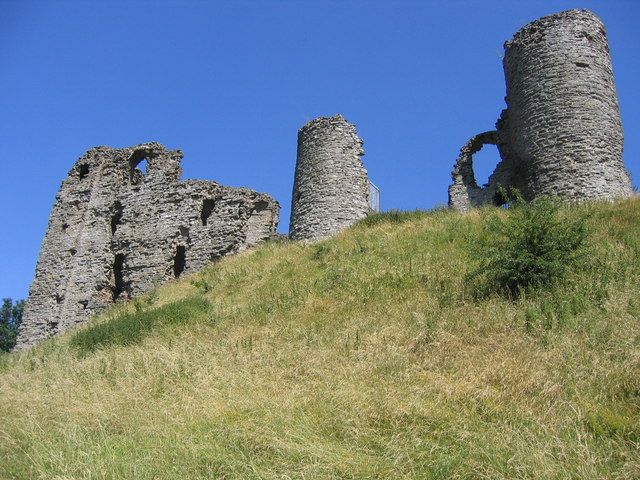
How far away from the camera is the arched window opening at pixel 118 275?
22.2 metres

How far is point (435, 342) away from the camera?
791 cm

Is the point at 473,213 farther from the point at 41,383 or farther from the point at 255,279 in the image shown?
the point at 41,383

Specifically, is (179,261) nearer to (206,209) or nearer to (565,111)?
(206,209)

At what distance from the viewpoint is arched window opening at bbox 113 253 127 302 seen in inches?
874

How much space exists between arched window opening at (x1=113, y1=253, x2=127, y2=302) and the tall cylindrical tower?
44.2ft

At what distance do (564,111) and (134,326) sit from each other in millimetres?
12291

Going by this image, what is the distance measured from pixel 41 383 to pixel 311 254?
322 inches

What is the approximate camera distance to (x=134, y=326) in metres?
12.8

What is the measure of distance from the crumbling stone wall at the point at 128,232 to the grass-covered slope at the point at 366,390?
29.9 feet

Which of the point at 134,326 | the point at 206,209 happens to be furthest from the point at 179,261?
the point at 134,326

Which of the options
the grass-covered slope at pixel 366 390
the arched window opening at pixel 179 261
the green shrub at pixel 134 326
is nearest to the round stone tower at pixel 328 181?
the arched window opening at pixel 179 261

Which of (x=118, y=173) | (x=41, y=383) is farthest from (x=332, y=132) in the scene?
(x=41, y=383)

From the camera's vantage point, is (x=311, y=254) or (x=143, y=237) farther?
(x=143, y=237)

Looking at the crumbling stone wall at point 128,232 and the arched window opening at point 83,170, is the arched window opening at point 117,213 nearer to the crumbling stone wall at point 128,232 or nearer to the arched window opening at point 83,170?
the crumbling stone wall at point 128,232
